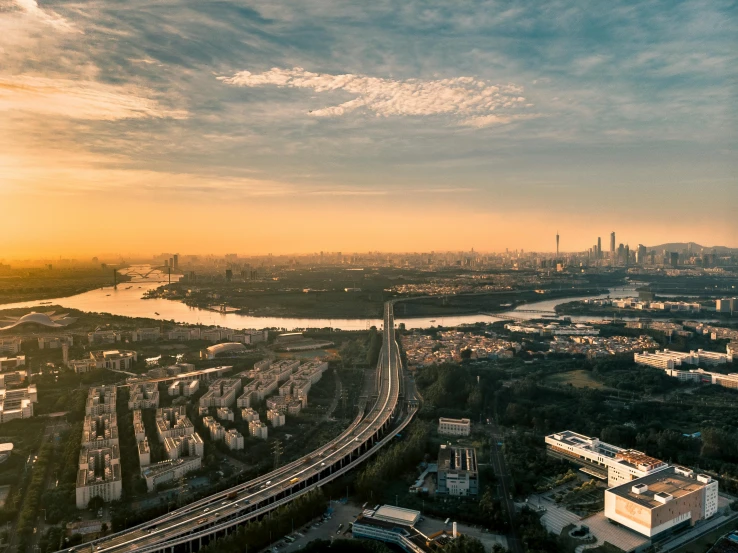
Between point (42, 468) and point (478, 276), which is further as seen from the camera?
point (478, 276)

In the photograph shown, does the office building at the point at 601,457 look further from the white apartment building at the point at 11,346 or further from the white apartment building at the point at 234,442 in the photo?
the white apartment building at the point at 11,346

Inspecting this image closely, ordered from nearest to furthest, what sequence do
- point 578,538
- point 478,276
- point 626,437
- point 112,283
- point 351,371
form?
point 578,538
point 626,437
point 351,371
point 112,283
point 478,276

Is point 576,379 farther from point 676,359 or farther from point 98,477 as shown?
point 98,477

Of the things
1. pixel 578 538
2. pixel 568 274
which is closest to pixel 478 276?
pixel 568 274

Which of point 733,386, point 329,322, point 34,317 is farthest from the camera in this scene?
point 329,322

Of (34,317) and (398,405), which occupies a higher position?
(34,317)

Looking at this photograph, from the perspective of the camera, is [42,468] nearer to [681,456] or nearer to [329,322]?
[681,456]

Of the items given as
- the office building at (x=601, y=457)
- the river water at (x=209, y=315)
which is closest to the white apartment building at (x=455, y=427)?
the office building at (x=601, y=457)
